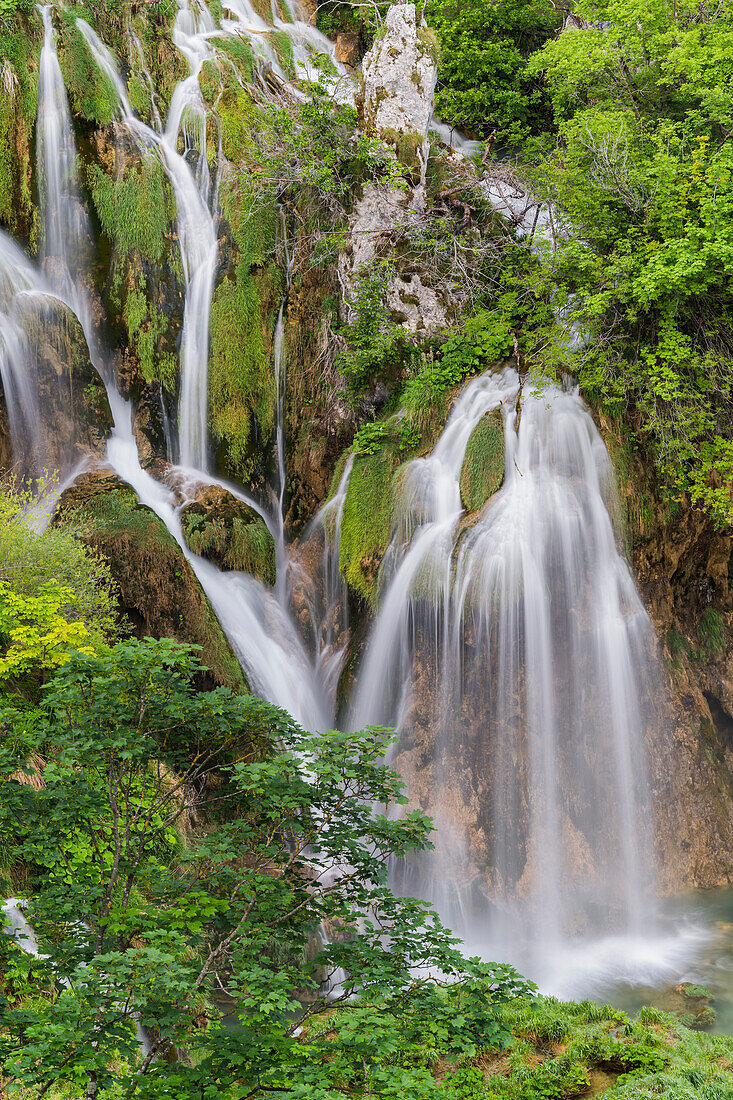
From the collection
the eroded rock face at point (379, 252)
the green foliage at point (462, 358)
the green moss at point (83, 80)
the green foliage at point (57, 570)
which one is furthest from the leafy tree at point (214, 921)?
the green moss at point (83, 80)

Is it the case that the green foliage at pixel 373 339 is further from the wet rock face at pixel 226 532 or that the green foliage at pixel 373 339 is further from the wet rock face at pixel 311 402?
the wet rock face at pixel 226 532

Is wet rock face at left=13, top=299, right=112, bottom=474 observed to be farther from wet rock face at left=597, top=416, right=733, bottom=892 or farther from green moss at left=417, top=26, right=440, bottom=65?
wet rock face at left=597, top=416, right=733, bottom=892

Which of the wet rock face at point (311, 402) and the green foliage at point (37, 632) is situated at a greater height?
the wet rock face at point (311, 402)

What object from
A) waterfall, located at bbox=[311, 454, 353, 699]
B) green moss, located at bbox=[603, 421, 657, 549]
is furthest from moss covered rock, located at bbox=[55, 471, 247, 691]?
green moss, located at bbox=[603, 421, 657, 549]

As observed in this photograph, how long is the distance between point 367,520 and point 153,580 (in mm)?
3109

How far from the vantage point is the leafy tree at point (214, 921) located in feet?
11.0

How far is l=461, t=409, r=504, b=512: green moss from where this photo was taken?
10.2 m

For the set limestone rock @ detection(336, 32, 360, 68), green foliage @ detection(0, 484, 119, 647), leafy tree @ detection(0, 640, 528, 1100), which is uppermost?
limestone rock @ detection(336, 32, 360, 68)

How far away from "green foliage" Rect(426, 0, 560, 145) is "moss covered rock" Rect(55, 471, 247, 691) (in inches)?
432

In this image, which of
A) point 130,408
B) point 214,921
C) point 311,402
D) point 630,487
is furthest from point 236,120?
point 214,921

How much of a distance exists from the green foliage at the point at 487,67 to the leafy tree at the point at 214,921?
48.0 ft

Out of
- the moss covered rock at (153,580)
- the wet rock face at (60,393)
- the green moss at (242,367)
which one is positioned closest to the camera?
the moss covered rock at (153,580)

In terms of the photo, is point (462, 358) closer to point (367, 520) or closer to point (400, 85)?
point (367, 520)

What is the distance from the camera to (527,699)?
960 cm
